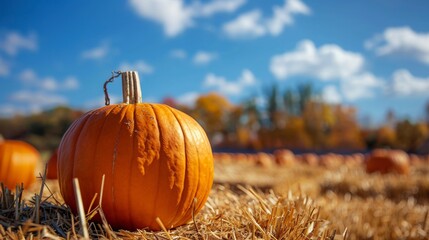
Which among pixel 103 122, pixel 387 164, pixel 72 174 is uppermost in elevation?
pixel 103 122

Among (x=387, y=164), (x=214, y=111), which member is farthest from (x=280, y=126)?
(x=387, y=164)

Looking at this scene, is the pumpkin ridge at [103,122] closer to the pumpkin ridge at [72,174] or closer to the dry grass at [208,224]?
the pumpkin ridge at [72,174]

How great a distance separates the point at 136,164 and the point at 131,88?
485 mm

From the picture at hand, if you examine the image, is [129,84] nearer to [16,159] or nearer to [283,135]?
[16,159]

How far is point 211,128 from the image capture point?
4994 cm

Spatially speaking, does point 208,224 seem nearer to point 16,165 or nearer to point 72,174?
point 72,174

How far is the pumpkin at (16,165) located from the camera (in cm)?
521

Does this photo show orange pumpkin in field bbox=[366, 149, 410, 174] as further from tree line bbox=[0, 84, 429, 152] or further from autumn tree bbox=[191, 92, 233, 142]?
autumn tree bbox=[191, 92, 233, 142]

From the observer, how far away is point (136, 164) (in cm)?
174

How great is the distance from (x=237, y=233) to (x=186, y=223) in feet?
1.24

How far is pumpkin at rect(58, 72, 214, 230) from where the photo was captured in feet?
5.71

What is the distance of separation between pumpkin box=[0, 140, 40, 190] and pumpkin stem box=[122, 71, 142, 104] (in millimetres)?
3851

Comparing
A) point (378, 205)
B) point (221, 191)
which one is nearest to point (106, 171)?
point (221, 191)

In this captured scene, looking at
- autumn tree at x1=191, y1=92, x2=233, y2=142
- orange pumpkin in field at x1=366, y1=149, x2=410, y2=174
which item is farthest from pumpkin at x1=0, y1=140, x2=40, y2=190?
autumn tree at x1=191, y1=92, x2=233, y2=142
